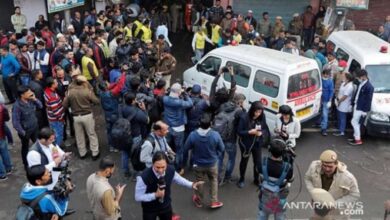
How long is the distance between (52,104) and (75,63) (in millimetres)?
2202

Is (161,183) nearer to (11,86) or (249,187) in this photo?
(249,187)

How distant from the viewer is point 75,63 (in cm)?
1034

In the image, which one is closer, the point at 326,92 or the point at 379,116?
the point at 379,116

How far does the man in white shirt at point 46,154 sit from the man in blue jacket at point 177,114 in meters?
2.07

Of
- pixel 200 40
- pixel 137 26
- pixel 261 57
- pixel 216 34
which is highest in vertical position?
pixel 137 26

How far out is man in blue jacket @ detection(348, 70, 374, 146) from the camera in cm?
925

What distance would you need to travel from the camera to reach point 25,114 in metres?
7.76

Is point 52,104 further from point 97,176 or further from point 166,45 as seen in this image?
point 166,45

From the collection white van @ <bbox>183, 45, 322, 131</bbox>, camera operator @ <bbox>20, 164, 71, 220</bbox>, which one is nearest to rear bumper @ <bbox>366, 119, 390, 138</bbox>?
white van @ <bbox>183, 45, 322, 131</bbox>

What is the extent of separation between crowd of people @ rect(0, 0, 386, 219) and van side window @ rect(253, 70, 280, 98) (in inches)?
25.5

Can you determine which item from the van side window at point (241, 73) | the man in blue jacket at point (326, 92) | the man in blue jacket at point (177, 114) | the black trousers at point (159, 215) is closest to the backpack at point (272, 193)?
the black trousers at point (159, 215)

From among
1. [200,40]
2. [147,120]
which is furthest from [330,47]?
[147,120]

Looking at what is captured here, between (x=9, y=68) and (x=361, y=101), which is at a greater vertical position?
(x=9, y=68)

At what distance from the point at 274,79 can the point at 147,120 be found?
289cm
